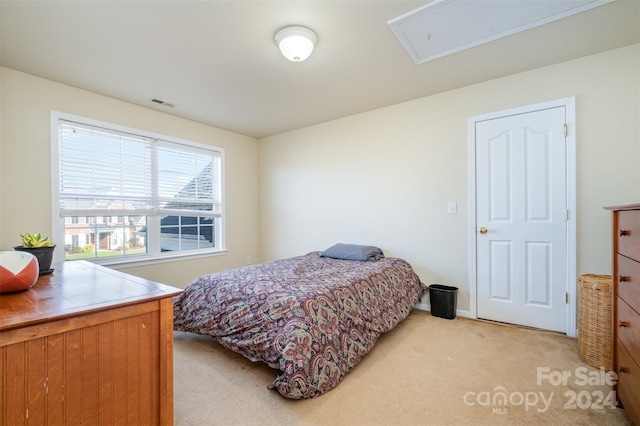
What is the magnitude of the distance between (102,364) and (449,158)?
10.4ft

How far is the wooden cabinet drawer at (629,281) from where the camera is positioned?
126cm

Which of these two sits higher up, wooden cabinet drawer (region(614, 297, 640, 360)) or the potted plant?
the potted plant

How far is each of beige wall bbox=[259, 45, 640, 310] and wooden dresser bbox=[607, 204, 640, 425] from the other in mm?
1097

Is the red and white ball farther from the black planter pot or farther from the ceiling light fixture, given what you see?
the ceiling light fixture

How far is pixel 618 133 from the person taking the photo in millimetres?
2277

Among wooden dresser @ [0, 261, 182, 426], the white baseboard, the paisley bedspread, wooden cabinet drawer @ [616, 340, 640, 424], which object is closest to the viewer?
wooden dresser @ [0, 261, 182, 426]

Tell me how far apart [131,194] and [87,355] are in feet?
9.28

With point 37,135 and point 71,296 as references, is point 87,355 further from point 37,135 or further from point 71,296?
point 37,135

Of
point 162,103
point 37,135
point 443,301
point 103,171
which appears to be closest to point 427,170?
point 443,301

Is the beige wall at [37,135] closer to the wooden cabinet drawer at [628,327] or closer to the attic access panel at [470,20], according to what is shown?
the attic access panel at [470,20]

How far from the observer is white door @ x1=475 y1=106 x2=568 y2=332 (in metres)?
2.50

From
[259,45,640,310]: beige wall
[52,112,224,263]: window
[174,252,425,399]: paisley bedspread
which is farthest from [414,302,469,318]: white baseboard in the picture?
[52,112,224,263]: window

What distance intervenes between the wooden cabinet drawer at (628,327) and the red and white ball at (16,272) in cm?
259

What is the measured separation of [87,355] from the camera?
3.13ft
